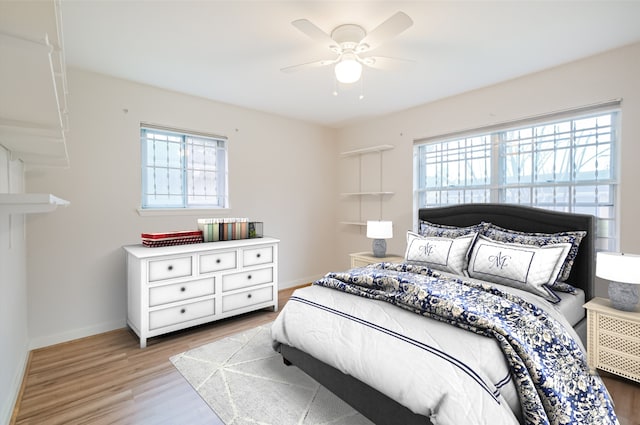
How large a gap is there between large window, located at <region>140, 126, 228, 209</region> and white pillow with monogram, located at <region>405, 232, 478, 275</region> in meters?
Answer: 2.39

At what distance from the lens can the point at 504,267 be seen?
8.04 ft

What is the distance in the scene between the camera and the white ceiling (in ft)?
6.49

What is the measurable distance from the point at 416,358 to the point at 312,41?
226 centimetres

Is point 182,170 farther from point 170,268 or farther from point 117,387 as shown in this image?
point 117,387

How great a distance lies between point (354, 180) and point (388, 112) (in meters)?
1.14

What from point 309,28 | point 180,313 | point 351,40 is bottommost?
point 180,313

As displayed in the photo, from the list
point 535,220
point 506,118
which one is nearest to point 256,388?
point 535,220

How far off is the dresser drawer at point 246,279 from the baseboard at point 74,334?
1091 millimetres

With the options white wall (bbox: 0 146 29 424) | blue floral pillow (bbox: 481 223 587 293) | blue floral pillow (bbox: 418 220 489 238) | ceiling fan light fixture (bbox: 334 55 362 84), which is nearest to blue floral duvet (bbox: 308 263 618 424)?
blue floral pillow (bbox: 481 223 587 293)

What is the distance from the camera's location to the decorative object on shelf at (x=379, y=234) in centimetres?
379

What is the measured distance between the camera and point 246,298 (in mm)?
3334

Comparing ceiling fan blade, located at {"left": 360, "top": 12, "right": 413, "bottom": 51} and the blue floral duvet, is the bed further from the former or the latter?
ceiling fan blade, located at {"left": 360, "top": 12, "right": 413, "bottom": 51}

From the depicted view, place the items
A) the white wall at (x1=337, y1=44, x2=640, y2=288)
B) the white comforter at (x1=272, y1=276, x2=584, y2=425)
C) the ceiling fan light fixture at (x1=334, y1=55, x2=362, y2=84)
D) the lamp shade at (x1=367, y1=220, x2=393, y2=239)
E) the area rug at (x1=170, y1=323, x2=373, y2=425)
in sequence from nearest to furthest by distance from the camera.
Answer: the white comforter at (x1=272, y1=276, x2=584, y2=425) < the area rug at (x1=170, y1=323, x2=373, y2=425) < the ceiling fan light fixture at (x1=334, y1=55, x2=362, y2=84) < the white wall at (x1=337, y1=44, x2=640, y2=288) < the lamp shade at (x1=367, y1=220, x2=393, y2=239)

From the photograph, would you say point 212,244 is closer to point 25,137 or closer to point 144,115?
point 144,115
